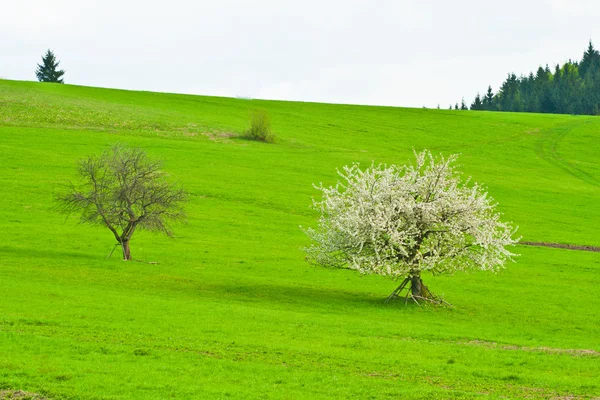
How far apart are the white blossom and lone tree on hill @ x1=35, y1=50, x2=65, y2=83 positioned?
483 feet

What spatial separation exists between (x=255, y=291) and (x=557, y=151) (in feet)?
274

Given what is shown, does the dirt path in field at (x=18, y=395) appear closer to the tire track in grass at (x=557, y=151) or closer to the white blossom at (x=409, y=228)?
the white blossom at (x=409, y=228)

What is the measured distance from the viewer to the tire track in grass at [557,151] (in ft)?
323

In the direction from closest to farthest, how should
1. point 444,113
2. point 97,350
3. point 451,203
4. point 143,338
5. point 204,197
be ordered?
point 97,350 < point 143,338 < point 451,203 < point 204,197 < point 444,113

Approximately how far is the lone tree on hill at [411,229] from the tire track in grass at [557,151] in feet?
193

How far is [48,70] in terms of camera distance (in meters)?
174

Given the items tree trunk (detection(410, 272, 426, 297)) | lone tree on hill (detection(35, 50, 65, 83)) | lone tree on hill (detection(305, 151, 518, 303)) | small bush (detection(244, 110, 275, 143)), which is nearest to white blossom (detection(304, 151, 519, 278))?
lone tree on hill (detection(305, 151, 518, 303))

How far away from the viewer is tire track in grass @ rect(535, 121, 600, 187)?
98325 millimetres

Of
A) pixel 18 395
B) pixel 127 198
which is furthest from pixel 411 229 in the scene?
pixel 18 395

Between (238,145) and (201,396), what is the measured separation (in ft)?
259

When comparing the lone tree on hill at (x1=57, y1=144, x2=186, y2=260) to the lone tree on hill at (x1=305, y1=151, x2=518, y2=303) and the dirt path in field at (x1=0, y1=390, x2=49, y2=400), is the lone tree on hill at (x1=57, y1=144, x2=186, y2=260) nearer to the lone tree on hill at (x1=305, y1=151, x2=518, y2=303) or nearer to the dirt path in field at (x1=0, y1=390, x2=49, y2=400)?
the lone tree on hill at (x1=305, y1=151, x2=518, y2=303)

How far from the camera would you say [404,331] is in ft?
104

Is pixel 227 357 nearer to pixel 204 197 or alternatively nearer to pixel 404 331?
pixel 404 331

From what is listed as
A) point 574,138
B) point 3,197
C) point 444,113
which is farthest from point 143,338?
point 444,113
